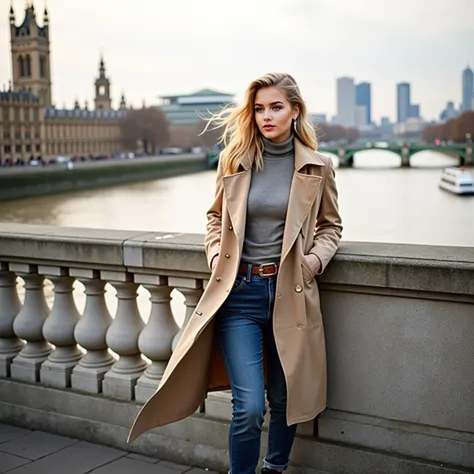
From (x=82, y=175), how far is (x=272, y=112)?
5061 centimetres

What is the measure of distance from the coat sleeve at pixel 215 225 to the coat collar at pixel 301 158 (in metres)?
0.10

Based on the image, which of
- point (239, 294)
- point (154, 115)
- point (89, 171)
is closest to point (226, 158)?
point (239, 294)

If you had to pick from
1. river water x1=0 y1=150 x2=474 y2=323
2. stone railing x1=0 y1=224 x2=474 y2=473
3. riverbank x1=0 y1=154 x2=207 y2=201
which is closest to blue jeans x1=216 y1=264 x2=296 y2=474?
stone railing x1=0 y1=224 x2=474 y2=473

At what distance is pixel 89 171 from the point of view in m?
53.2

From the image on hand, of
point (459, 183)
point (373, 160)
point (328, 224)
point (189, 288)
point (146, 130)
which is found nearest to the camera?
point (328, 224)

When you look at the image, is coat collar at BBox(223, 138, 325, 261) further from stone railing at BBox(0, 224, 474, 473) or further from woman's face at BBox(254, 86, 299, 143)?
stone railing at BBox(0, 224, 474, 473)

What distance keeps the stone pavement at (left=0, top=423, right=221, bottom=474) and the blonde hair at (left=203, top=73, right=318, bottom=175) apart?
1096 mm

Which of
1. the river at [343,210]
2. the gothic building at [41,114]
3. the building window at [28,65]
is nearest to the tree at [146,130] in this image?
the gothic building at [41,114]

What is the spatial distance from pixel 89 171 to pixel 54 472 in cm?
5147

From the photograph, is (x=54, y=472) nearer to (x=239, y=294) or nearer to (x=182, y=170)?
(x=239, y=294)

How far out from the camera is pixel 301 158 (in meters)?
2.49

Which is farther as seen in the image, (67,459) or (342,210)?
(342,210)

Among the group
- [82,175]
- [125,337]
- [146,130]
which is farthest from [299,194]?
[146,130]

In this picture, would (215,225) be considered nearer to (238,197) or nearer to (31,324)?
(238,197)
